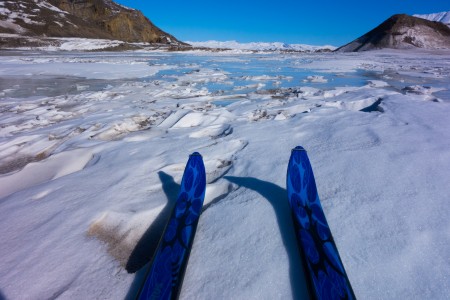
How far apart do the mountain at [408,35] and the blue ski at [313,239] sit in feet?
117

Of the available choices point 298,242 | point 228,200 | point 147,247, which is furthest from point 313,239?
point 147,247

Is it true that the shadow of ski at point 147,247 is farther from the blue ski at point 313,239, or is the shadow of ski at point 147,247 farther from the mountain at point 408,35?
the mountain at point 408,35

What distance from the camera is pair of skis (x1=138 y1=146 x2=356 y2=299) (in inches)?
55.1

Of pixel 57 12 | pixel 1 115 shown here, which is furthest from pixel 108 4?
pixel 1 115

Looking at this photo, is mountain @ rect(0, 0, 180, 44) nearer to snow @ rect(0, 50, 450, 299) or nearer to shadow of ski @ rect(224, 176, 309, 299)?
snow @ rect(0, 50, 450, 299)

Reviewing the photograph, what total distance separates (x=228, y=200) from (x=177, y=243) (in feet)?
2.13

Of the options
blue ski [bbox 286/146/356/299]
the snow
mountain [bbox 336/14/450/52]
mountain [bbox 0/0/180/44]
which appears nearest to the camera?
blue ski [bbox 286/146/356/299]

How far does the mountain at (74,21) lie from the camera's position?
167 feet

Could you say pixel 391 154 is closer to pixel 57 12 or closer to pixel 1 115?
pixel 1 115

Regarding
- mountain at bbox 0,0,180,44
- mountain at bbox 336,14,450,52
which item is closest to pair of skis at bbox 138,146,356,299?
mountain at bbox 336,14,450,52

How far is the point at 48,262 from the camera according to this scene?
1.69 meters

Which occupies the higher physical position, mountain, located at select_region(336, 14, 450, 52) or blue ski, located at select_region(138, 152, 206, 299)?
mountain, located at select_region(336, 14, 450, 52)

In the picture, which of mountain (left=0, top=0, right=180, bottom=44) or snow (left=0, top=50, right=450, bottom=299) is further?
mountain (left=0, top=0, right=180, bottom=44)

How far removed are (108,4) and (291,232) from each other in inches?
3750
